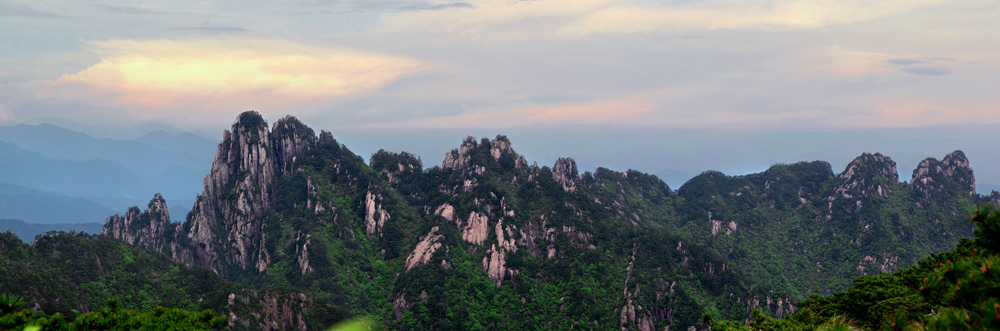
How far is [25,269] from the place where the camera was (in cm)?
7862

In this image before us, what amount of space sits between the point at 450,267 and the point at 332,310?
36866 mm

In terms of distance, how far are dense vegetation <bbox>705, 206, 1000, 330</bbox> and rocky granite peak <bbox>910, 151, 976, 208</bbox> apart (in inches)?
7668

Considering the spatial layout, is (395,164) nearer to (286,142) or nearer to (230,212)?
(286,142)

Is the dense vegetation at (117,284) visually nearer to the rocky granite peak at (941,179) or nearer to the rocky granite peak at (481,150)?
the rocky granite peak at (481,150)

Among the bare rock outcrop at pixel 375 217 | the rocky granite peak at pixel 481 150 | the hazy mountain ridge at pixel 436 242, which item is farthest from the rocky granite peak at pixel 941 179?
the bare rock outcrop at pixel 375 217

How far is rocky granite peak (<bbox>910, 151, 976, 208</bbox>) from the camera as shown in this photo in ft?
596

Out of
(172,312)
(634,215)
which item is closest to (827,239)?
(634,215)

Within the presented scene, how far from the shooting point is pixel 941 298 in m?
16.5

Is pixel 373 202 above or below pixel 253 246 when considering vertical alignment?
above

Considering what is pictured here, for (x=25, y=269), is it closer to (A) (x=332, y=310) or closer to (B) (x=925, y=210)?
(A) (x=332, y=310)

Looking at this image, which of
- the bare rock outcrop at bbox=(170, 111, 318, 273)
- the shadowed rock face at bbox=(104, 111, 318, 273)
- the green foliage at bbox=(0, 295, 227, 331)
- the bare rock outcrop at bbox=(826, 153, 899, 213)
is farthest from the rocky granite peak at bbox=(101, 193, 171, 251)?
the bare rock outcrop at bbox=(826, 153, 899, 213)

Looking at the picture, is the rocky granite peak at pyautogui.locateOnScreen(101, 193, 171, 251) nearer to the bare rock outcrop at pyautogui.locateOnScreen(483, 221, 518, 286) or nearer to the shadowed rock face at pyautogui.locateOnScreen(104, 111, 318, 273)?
the shadowed rock face at pyautogui.locateOnScreen(104, 111, 318, 273)

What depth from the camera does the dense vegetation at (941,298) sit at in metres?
14.4

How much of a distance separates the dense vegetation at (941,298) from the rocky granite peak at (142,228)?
168 metres
